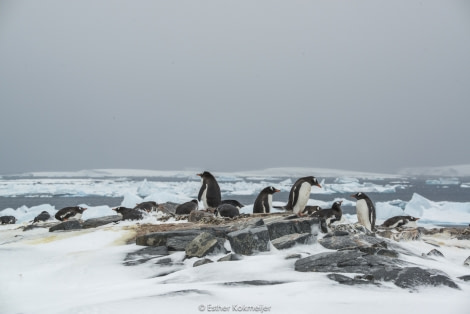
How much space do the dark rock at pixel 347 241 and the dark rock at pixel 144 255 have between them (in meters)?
1.91

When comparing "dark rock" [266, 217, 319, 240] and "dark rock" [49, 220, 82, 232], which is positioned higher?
"dark rock" [266, 217, 319, 240]

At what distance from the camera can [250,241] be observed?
190 inches

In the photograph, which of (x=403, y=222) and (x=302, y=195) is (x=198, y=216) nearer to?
(x=302, y=195)

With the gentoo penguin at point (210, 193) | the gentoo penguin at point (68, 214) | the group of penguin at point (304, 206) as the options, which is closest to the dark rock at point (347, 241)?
the group of penguin at point (304, 206)

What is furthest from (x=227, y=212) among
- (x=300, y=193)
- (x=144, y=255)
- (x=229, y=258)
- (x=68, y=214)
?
(x=68, y=214)

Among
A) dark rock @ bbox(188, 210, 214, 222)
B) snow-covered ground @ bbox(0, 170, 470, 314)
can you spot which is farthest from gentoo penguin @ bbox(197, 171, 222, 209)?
snow-covered ground @ bbox(0, 170, 470, 314)

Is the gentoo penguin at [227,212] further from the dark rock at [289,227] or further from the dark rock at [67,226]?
the dark rock at [67,226]

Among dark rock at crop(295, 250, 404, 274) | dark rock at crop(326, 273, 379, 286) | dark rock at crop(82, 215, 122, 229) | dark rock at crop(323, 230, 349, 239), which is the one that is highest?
dark rock at crop(323, 230, 349, 239)

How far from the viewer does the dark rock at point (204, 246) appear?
16.0 feet

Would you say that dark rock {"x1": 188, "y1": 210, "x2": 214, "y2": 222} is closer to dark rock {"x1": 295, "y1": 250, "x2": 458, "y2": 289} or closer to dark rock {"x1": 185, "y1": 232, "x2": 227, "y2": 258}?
dark rock {"x1": 185, "y1": 232, "x2": 227, "y2": 258}

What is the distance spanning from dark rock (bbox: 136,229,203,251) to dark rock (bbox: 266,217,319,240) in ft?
3.15

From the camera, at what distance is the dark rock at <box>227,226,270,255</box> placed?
4801 mm

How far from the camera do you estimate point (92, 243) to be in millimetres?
6020

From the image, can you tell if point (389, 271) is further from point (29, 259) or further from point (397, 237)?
point (29, 259)
